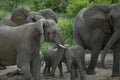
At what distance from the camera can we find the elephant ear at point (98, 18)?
332 inches

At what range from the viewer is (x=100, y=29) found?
8.50 meters

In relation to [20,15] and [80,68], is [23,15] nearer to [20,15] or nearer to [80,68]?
[20,15]

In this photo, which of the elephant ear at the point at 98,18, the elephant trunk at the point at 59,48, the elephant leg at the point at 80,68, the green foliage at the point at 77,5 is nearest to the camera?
the elephant trunk at the point at 59,48

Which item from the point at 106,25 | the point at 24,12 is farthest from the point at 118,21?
the point at 24,12

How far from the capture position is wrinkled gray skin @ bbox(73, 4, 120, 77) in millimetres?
8202

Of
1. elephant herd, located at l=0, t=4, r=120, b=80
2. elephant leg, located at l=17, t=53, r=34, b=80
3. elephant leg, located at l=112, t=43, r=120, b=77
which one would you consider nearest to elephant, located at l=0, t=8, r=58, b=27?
elephant herd, located at l=0, t=4, r=120, b=80

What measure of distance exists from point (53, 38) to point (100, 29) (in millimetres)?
2056

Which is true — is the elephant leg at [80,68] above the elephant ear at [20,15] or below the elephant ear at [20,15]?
below

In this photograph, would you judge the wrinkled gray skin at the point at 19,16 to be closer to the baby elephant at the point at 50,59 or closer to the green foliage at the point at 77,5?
the baby elephant at the point at 50,59

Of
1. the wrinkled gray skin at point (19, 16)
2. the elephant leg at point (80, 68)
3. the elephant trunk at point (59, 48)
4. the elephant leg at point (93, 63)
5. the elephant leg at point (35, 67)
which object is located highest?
the wrinkled gray skin at point (19, 16)

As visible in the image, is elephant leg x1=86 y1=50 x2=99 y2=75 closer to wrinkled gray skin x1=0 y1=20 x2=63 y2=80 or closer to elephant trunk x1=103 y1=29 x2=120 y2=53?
elephant trunk x1=103 y1=29 x2=120 y2=53

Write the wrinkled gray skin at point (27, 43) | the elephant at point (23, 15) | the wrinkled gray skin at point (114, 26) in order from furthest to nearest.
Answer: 1. the wrinkled gray skin at point (114, 26)
2. the elephant at point (23, 15)
3. the wrinkled gray skin at point (27, 43)

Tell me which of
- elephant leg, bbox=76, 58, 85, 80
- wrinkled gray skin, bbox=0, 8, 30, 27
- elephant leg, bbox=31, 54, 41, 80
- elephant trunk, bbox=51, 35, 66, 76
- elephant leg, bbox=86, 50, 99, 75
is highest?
wrinkled gray skin, bbox=0, 8, 30, 27

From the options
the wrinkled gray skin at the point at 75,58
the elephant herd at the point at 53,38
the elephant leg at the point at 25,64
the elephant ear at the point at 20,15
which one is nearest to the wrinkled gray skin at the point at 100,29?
the elephant herd at the point at 53,38
